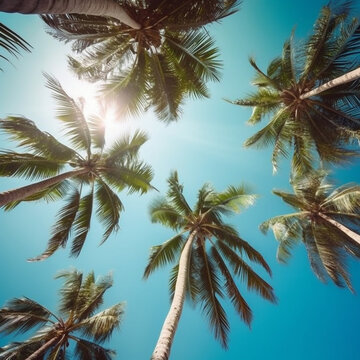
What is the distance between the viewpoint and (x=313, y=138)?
1223 centimetres

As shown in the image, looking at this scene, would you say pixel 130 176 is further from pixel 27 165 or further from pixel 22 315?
pixel 22 315

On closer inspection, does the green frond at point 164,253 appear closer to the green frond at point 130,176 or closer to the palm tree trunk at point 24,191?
the green frond at point 130,176

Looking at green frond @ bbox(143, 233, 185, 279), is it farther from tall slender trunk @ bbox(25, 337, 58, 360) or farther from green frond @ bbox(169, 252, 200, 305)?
tall slender trunk @ bbox(25, 337, 58, 360)

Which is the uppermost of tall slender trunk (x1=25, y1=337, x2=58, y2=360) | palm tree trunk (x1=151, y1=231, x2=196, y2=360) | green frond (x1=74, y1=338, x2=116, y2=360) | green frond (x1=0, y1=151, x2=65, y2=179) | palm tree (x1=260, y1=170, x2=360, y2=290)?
palm tree (x1=260, y1=170, x2=360, y2=290)

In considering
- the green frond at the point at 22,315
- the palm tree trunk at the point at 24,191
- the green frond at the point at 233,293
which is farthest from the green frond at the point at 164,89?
the green frond at the point at 22,315

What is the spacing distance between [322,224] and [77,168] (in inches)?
450

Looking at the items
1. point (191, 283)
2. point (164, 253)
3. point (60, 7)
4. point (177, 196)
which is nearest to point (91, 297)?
point (164, 253)

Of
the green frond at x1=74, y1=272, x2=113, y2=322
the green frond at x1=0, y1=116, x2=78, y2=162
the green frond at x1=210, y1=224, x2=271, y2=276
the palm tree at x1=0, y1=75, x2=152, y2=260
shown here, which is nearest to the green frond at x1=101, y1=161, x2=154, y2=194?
the palm tree at x1=0, y1=75, x2=152, y2=260

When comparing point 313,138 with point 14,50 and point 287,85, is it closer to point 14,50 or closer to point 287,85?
point 287,85

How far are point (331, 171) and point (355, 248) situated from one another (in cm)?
363

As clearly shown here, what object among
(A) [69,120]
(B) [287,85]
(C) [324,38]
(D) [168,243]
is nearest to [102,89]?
(A) [69,120]

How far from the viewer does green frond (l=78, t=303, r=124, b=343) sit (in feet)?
36.6

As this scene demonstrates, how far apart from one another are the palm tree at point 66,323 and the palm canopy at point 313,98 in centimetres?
1014

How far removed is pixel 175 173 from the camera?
37.9 feet
